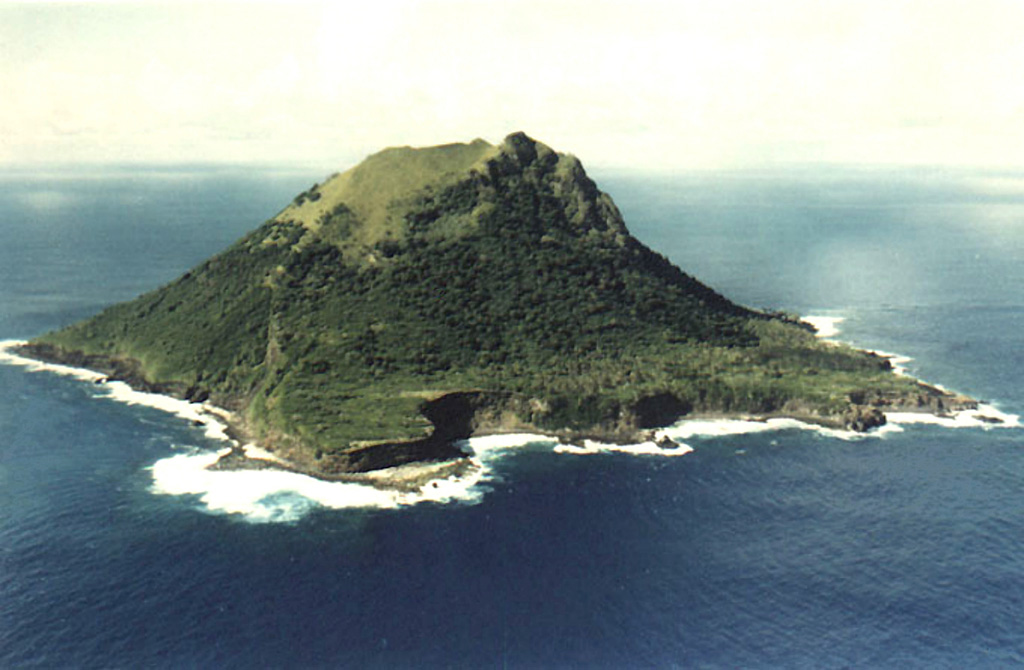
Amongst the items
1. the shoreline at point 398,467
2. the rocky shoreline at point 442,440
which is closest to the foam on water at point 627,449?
the shoreline at point 398,467

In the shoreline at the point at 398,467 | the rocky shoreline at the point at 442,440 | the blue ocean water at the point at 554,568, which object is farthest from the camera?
the rocky shoreline at the point at 442,440

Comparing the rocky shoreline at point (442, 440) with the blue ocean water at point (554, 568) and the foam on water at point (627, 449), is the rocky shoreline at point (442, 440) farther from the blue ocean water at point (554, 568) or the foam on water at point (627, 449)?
the blue ocean water at point (554, 568)

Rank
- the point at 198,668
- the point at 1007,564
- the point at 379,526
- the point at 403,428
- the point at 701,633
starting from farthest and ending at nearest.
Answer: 1. the point at 403,428
2. the point at 379,526
3. the point at 1007,564
4. the point at 701,633
5. the point at 198,668

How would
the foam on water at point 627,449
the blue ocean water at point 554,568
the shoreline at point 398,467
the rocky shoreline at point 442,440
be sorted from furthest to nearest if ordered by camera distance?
the foam on water at point 627,449 → the rocky shoreline at point 442,440 → the shoreline at point 398,467 → the blue ocean water at point 554,568

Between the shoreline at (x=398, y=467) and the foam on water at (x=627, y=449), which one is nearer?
the shoreline at (x=398, y=467)

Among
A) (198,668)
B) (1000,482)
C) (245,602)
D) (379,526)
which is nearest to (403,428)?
(379,526)

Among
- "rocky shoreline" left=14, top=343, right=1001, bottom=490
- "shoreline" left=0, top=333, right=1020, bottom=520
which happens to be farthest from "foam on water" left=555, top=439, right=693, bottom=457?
"rocky shoreline" left=14, top=343, right=1001, bottom=490

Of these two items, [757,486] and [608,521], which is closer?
[608,521]

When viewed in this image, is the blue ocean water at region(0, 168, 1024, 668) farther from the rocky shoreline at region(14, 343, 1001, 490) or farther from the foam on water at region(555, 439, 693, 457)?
the rocky shoreline at region(14, 343, 1001, 490)

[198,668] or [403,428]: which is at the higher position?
[403,428]

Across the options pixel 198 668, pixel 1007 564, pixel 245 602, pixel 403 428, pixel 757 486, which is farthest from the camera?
pixel 403 428

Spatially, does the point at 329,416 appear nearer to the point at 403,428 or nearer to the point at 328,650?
the point at 403,428
